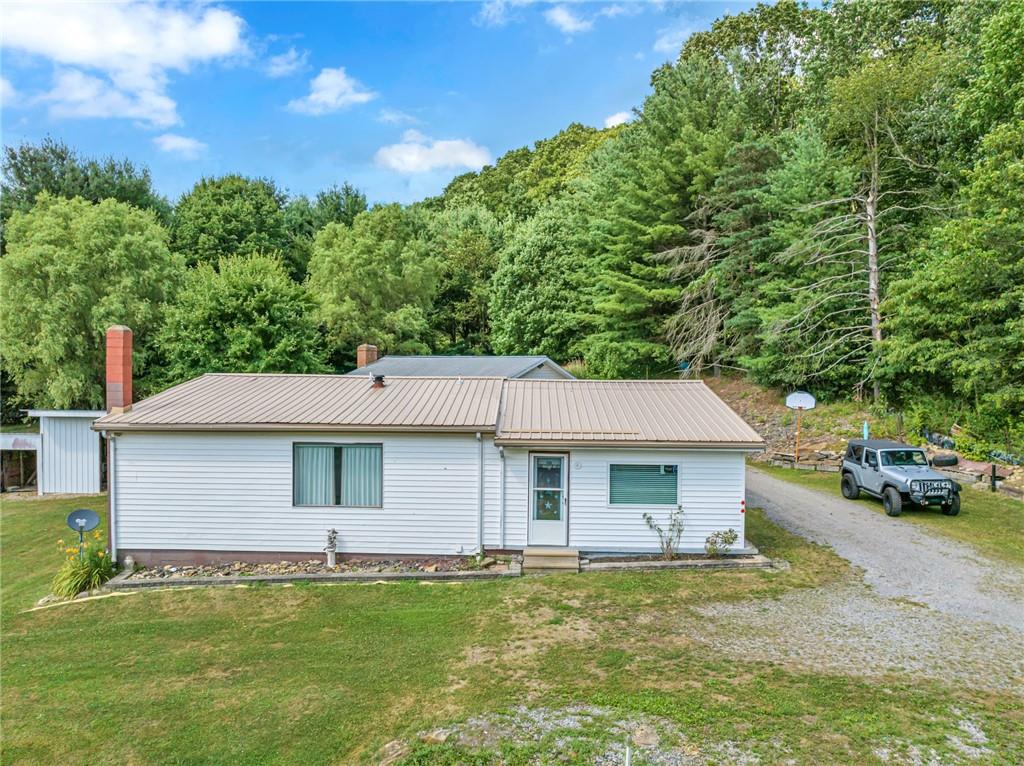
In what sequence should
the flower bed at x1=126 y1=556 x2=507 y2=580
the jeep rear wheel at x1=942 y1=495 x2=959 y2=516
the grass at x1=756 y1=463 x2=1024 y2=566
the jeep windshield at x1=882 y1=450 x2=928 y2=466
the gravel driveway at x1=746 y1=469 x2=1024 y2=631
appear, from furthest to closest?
the jeep windshield at x1=882 y1=450 x2=928 y2=466
the jeep rear wheel at x1=942 y1=495 x2=959 y2=516
the grass at x1=756 y1=463 x2=1024 y2=566
the flower bed at x1=126 y1=556 x2=507 y2=580
the gravel driveway at x1=746 y1=469 x2=1024 y2=631

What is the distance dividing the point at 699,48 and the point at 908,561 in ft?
131

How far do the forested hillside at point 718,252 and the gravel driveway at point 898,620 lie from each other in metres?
9.00

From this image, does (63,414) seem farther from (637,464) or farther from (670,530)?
(670,530)

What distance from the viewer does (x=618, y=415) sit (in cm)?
1175

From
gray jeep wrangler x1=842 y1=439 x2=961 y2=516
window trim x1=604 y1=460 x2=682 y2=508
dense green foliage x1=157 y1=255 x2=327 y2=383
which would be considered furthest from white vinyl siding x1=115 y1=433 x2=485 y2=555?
dense green foliage x1=157 y1=255 x2=327 y2=383

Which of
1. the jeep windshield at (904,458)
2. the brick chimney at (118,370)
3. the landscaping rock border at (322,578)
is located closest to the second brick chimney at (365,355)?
the brick chimney at (118,370)

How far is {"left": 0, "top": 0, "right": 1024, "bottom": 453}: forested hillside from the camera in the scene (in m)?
18.0

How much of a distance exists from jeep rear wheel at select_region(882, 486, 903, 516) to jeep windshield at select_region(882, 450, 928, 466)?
74 cm

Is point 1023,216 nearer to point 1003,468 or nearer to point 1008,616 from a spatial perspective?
point 1003,468

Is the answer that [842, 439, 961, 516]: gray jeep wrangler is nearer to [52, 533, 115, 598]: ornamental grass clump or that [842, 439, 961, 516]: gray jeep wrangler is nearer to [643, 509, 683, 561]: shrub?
[643, 509, 683, 561]: shrub

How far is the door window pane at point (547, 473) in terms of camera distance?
35.4ft

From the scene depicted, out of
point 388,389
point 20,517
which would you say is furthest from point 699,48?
point 20,517

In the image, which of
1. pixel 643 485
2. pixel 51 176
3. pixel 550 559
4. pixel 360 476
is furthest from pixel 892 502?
pixel 51 176

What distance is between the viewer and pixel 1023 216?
1545cm
